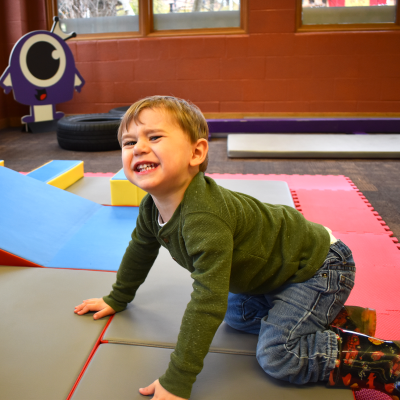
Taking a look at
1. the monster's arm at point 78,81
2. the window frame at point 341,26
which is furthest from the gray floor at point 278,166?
the window frame at point 341,26

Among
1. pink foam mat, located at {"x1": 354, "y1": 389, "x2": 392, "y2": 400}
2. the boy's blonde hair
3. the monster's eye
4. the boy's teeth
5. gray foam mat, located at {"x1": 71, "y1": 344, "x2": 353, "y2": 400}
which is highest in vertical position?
the monster's eye

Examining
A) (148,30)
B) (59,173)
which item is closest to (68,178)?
(59,173)

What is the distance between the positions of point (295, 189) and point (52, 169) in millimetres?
1599

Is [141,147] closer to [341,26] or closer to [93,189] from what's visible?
[93,189]

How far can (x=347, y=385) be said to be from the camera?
962 millimetres

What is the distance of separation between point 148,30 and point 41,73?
4.88 feet

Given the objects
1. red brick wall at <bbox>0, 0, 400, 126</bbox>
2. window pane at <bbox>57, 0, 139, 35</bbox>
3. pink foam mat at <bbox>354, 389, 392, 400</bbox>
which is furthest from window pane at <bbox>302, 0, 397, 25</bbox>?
pink foam mat at <bbox>354, 389, 392, 400</bbox>

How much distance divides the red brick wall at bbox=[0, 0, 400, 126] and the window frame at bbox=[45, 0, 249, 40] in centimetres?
9

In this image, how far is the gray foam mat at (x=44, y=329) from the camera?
3.14 ft

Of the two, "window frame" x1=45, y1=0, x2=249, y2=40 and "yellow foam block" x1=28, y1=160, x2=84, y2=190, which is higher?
"window frame" x1=45, y1=0, x2=249, y2=40

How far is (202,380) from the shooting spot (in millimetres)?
979

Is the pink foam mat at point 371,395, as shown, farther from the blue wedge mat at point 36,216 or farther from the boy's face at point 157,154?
the blue wedge mat at point 36,216

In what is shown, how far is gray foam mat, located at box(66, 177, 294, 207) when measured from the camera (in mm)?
2273

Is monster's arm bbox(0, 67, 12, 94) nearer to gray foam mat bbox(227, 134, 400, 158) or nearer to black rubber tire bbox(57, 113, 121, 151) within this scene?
black rubber tire bbox(57, 113, 121, 151)
